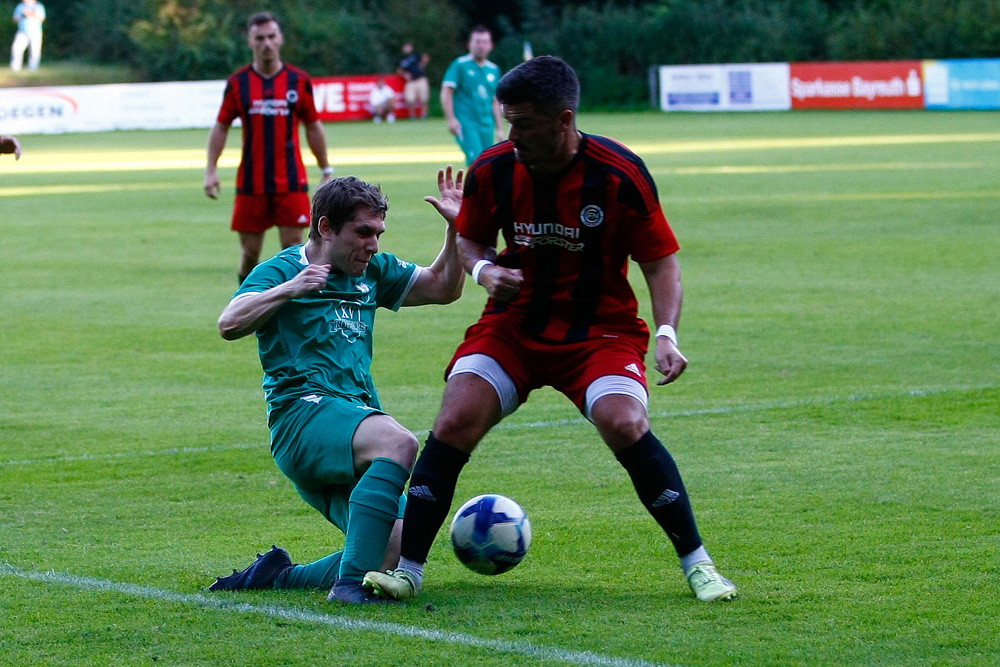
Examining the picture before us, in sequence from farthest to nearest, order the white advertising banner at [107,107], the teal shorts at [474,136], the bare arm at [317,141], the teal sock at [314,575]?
the white advertising banner at [107,107], the teal shorts at [474,136], the bare arm at [317,141], the teal sock at [314,575]

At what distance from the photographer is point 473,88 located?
1889 centimetres

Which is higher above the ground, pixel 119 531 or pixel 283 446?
pixel 283 446

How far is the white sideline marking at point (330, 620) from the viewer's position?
429 centimetres

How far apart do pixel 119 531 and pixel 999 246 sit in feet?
35.3

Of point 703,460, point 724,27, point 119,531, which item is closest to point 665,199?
point 703,460

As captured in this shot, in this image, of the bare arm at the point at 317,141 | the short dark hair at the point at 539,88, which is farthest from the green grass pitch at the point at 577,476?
the short dark hair at the point at 539,88

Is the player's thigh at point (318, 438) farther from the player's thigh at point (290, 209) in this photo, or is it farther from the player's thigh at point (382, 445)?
the player's thigh at point (290, 209)

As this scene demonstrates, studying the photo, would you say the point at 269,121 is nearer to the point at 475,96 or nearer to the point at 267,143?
the point at 267,143

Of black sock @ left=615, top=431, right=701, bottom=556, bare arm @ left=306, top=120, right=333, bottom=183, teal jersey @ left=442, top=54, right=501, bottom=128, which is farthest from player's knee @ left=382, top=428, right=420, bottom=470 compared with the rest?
teal jersey @ left=442, top=54, right=501, bottom=128

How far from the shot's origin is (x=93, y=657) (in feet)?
14.4

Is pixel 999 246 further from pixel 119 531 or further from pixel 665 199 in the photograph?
pixel 119 531

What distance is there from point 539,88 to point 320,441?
4.32 feet

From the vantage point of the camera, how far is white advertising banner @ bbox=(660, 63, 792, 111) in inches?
1795

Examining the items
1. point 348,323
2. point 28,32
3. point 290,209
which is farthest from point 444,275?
point 28,32
